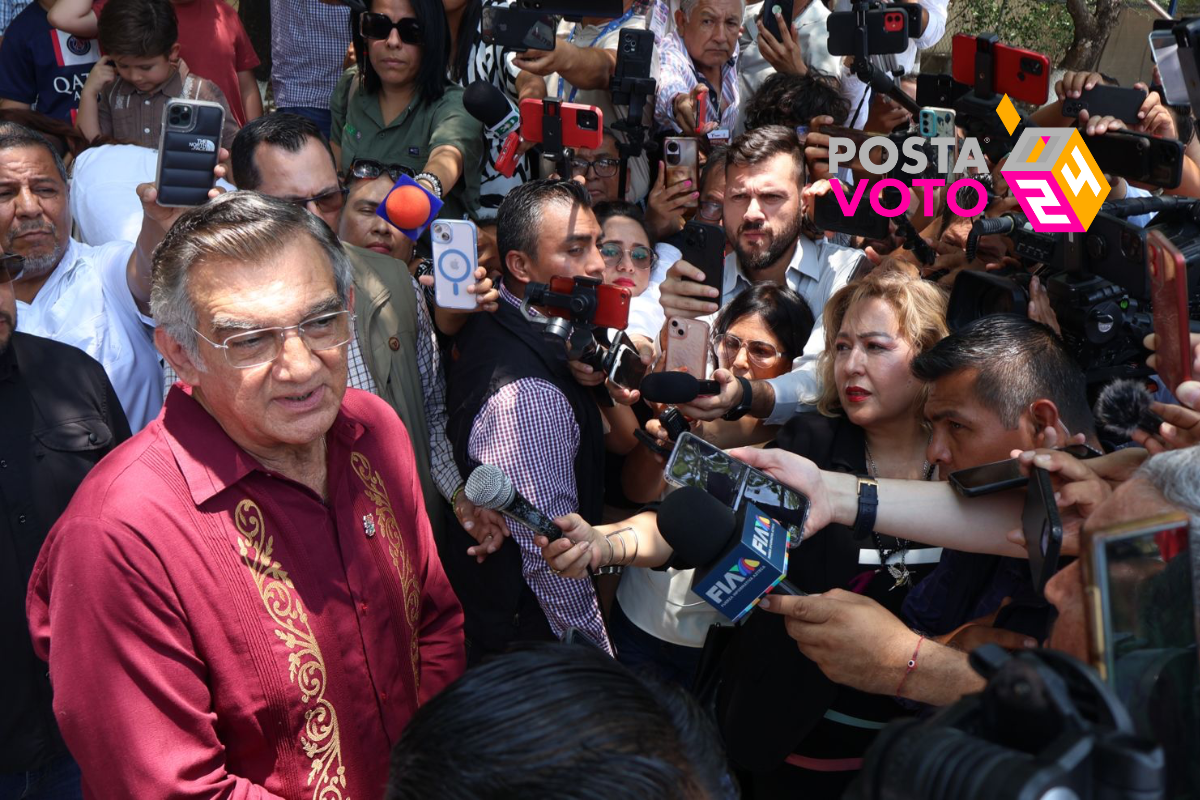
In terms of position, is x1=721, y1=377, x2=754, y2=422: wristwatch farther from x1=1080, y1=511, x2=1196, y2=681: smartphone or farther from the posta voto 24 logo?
x1=1080, y1=511, x2=1196, y2=681: smartphone

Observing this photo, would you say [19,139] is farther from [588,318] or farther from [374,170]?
[588,318]

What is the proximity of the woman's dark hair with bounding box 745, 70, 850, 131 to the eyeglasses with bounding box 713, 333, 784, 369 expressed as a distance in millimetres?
1223

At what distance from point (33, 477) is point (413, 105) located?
2225mm

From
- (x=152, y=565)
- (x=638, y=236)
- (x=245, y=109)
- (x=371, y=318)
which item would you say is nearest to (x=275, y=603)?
(x=152, y=565)

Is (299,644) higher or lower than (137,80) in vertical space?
lower

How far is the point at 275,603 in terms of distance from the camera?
6.16ft

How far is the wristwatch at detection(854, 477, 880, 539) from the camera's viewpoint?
2312 millimetres

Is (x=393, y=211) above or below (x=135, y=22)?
below

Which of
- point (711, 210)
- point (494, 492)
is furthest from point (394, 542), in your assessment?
point (711, 210)

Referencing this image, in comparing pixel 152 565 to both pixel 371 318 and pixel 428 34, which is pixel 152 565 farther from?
pixel 428 34

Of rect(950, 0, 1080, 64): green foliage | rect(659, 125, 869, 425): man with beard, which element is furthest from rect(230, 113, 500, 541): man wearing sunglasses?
rect(950, 0, 1080, 64): green foliage

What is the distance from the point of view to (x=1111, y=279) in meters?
2.39

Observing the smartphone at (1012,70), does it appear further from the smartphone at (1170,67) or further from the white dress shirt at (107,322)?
the white dress shirt at (107,322)

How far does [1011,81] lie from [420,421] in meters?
2.02
